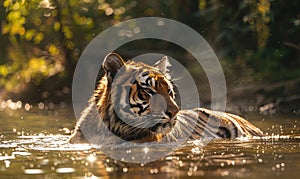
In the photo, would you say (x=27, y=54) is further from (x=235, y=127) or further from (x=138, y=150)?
(x=138, y=150)

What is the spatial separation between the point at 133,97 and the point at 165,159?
1.08m

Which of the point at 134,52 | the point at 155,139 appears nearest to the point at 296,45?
the point at 134,52

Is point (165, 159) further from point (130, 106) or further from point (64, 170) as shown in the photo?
point (130, 106)

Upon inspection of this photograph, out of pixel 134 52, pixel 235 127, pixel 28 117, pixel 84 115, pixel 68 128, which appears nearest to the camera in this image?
pixel 84 115

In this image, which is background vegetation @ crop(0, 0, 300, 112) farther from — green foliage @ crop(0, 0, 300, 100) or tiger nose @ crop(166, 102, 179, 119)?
tiger nose @ crop(166, 102, 179, 119)

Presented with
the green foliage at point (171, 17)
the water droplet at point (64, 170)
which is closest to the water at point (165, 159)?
the water droplet at point (64, 170)

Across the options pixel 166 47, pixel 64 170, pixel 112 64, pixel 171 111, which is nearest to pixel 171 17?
pixel 166 47

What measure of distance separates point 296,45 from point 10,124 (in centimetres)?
465

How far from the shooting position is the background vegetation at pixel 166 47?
43.2ft

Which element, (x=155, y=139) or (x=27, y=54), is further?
(x=27, y=54)

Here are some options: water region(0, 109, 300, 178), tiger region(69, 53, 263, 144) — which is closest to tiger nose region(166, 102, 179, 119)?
tiger region(69, 53, 263, 144)

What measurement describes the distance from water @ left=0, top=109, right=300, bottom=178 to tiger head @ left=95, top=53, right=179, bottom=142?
0.29 m

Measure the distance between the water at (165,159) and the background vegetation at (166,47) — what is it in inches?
121

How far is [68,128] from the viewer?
10750 mm
